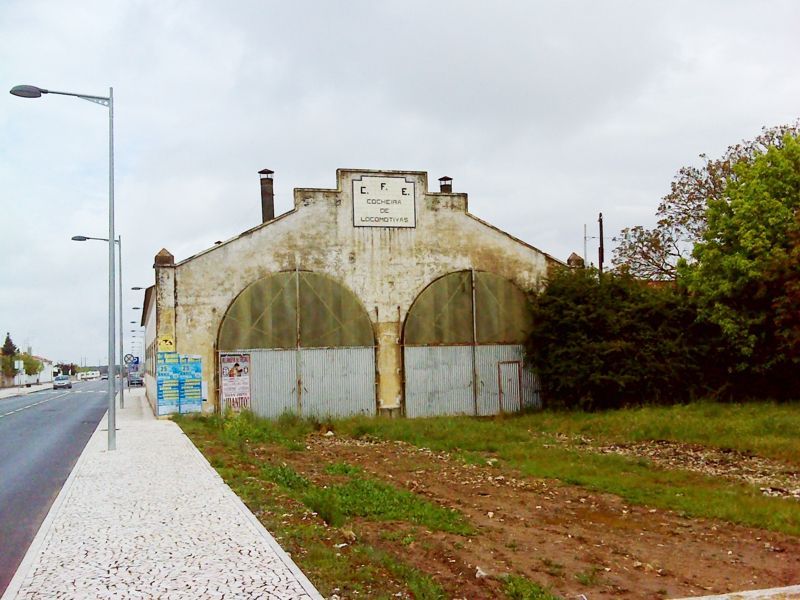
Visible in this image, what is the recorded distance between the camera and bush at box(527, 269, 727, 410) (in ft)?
88.5

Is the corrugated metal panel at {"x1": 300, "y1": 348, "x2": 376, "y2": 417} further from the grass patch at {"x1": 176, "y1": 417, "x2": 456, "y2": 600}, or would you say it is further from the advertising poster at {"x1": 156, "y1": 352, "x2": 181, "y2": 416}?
the grass patch at {"x1": 176, "y1": 417, "x2": 456, "y2": 600}

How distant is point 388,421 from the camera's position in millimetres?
25203

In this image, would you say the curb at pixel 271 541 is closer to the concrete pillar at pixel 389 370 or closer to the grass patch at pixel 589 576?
A: the grass patch at pixel 589 576

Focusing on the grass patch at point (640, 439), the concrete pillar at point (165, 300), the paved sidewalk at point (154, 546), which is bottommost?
the grass patch at point (640, 439)

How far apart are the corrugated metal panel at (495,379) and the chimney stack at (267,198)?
10342mm

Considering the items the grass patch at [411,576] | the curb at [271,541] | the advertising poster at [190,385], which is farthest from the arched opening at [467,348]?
the grass patch at [411,576]

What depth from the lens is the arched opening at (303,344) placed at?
26.8 metres

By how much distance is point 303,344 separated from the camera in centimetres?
2728

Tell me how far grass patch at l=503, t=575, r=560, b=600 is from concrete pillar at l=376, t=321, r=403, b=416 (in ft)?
68.1

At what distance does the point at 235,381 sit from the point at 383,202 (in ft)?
29.6

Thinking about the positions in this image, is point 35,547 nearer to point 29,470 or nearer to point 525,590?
point 525,590

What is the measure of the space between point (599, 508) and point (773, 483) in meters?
4.30

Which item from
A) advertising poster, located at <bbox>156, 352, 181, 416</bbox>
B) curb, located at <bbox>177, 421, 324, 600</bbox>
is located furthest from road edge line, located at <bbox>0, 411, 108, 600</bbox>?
advertising poster, located at <bbox>156, 352, 181, 416</bbox>

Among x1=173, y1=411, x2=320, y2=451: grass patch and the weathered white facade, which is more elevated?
the weathered white facade
